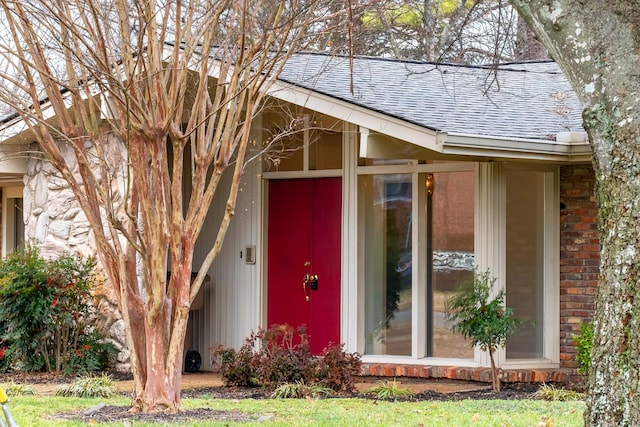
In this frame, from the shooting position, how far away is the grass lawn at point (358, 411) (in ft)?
23.9

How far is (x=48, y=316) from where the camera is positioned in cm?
1134

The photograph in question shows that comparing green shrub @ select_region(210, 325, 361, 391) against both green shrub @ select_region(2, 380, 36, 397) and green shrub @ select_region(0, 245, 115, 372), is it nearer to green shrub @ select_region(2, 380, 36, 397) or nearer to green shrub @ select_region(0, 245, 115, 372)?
green shrub @ select_region(0, 245, 115, 372)

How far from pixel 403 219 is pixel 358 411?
3.81 metres

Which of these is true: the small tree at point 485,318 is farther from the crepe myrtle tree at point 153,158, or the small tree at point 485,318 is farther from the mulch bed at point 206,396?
the crepe myrtle tree at point 153,158

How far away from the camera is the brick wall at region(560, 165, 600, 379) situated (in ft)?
35.3

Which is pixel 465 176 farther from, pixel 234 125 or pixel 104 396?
pixel 104 396

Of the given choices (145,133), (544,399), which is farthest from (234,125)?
(544,399)

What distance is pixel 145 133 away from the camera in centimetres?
746

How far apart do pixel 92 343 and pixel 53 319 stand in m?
0.56

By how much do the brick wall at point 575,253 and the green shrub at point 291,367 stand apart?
2.43 metres

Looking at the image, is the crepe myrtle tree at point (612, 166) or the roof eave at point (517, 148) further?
the roof eave at point (517, 148)

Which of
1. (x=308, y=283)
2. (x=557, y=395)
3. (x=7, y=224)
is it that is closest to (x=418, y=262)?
(x=308, y=283)

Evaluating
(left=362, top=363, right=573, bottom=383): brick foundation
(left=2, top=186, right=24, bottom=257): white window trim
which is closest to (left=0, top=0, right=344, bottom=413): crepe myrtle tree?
(left=362, top=363, right=573, bottom=383): brick foundation

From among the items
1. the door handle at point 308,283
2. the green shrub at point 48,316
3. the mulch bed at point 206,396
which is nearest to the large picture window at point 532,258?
the mulch bed at point 206,396
